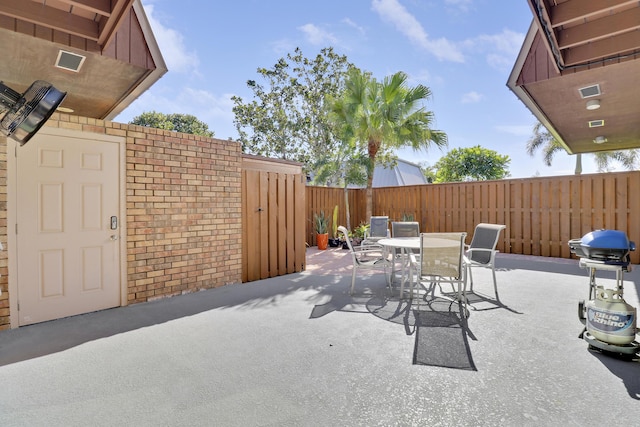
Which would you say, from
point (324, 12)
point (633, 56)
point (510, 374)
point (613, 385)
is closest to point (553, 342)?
point (613, 385)

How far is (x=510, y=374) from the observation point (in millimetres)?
2232

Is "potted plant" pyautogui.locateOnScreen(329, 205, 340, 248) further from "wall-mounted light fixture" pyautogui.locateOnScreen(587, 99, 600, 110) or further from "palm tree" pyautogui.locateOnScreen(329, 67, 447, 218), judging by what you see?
"wall-mounted light fixture" pyautogui.locateOnScreen(587, 99, 600, 110)

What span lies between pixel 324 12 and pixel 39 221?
8621mm

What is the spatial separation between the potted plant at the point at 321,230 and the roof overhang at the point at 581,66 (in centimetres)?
585

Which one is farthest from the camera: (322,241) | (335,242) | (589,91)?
(335,242)

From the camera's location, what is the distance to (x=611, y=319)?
247cm

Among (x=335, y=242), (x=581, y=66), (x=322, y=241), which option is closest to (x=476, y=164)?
(x=335, y=242)

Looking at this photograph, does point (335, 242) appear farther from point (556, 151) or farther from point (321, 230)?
point (556, 151)

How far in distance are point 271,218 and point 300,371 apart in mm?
3536

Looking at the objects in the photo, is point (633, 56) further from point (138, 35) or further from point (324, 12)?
point (324, 12)

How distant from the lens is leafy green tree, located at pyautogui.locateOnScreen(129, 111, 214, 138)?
2180cm

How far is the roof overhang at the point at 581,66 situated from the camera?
2.92 meters

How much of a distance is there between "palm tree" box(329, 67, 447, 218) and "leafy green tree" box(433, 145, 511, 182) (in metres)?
15.4

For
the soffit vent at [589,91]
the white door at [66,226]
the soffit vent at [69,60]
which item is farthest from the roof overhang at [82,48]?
the soffit vent at [589,91]
